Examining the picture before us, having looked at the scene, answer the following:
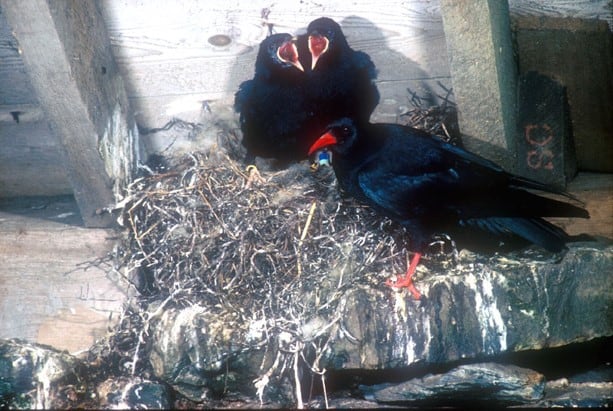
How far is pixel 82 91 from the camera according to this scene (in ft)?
9.09

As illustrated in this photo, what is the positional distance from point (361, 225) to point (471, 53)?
1.01m

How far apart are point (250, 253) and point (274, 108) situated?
3.26 feet

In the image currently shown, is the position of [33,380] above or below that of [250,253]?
below

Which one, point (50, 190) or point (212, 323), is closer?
point (212, 323)

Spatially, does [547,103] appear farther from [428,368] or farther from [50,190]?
[50,190]

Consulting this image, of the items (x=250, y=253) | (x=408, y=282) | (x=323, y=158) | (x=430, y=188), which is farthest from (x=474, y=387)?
(x=323, y=158)

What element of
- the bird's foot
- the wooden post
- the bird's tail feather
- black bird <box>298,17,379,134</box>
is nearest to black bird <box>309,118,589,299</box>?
the bird's tail feather

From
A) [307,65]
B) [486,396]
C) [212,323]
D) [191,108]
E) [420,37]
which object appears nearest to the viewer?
[486,396]

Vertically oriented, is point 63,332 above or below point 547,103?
below

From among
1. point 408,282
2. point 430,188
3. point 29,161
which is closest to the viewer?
point 408,282

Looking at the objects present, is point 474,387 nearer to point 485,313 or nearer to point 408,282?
point 485,313

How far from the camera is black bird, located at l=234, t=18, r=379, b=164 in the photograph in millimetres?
3387

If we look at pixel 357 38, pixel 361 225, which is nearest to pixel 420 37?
pixel 357 38

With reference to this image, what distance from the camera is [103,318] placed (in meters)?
3.26
